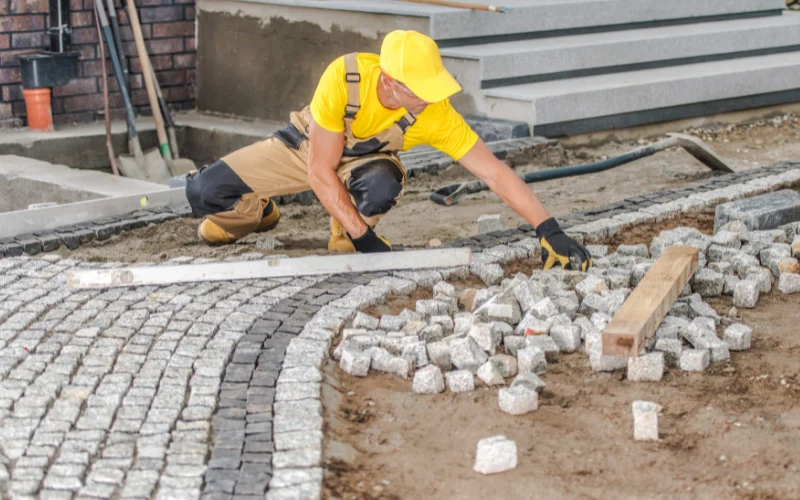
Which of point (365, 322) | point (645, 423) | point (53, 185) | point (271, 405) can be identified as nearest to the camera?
point (645, 423)

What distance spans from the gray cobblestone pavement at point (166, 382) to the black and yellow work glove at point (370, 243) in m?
0.16

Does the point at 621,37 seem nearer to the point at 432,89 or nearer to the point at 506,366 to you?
the point at 432,89

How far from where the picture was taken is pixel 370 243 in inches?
208

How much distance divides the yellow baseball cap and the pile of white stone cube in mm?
933

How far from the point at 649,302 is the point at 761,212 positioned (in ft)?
6.59

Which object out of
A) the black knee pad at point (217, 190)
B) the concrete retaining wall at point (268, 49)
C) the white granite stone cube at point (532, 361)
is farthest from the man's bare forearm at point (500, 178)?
the concrete retaining wall at point (268, 49)

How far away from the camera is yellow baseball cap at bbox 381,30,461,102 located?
4602 mm

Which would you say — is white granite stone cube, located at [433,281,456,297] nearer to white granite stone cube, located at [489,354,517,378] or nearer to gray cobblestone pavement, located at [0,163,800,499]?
gray cobblestone pavement, located at [0,163,800,499]

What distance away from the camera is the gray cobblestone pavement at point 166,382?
10.9 ft

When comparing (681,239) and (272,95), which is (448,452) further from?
(272,95)

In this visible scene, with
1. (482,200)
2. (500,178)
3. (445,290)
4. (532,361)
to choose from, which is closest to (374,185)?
(500,178)

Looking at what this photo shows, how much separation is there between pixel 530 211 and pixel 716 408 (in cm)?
169

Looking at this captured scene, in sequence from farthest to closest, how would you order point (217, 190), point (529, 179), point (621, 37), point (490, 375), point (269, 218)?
point (621, 37)
point (529, 179)
point (269, 218)
point (217, 190)
point (490, 375)

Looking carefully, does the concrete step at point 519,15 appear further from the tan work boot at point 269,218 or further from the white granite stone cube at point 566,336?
the white granite stone cube at point 566,336
